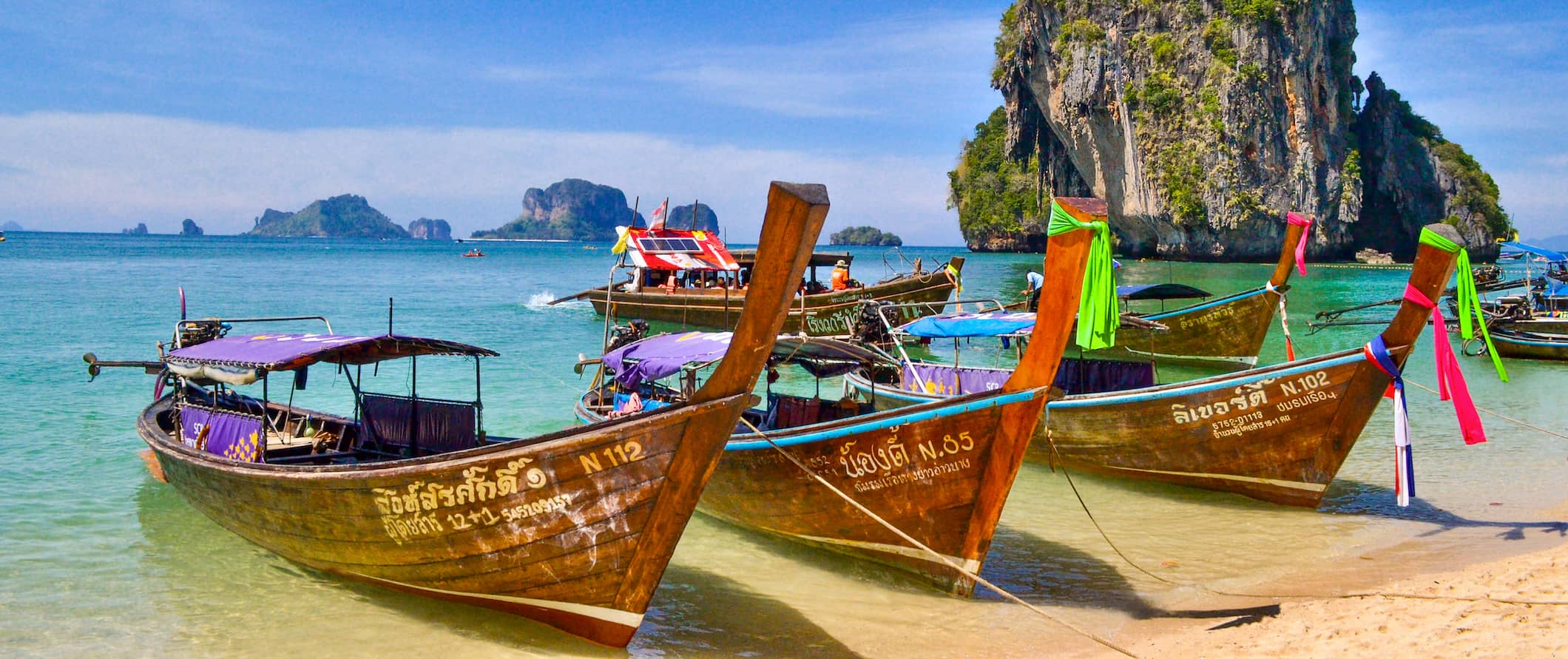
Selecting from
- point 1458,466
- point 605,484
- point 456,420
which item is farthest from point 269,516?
point 1458,466

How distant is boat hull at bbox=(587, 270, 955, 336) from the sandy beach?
600 inches

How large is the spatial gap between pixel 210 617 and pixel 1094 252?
6.50 m

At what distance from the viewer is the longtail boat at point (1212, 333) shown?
16812 millimetres

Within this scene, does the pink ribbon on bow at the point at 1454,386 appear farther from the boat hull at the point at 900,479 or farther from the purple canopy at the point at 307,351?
the purple canopy at the point at 307,351

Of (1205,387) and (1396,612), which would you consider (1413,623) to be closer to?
(1396,612)

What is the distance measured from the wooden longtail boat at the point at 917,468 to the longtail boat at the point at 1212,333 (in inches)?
396

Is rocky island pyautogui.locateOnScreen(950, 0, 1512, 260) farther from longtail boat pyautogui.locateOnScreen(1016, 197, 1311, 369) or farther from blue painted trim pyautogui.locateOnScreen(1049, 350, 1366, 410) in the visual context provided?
blue painted trim pyautogui.locateOnScreen(1049, 350, 1366, 410)

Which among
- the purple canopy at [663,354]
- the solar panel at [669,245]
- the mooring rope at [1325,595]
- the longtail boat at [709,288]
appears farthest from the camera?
the solar panel at [669,245]

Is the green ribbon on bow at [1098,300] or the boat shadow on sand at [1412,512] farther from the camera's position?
the boat shadow on sand at [1412,512]

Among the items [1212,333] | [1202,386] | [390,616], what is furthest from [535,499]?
[1212,333]

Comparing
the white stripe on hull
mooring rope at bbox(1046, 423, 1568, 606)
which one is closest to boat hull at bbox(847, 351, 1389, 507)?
mooring rope at bbox(1046, 423, 1568, 606)

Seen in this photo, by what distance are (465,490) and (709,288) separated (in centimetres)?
2174

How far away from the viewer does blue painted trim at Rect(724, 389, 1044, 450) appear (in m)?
6.29

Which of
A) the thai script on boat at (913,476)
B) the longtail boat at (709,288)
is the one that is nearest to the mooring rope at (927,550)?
the thai script on boat at (913,476)
